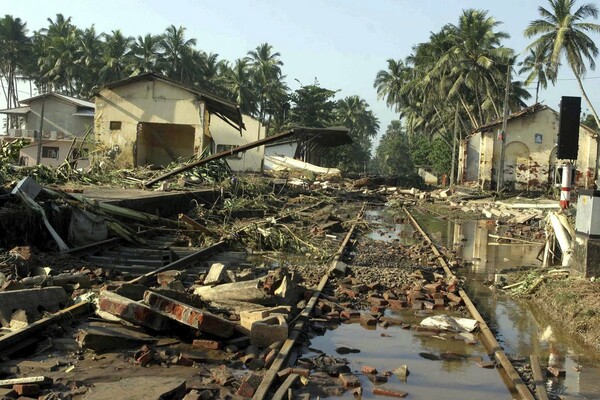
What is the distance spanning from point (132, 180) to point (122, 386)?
16687mm

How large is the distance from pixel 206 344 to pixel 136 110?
2529 centimetres

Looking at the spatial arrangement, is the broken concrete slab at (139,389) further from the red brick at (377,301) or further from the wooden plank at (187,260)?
the red brick at (377,301)

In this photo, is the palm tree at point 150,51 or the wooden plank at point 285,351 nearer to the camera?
the wooden plank at point 285,351

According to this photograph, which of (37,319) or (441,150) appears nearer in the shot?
(37,319)

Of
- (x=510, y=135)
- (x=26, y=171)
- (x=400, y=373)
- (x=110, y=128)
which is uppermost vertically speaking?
(x=510, y=135)

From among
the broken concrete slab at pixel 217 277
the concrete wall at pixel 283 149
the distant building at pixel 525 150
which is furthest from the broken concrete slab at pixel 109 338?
the concrete wall at pixel 283 149

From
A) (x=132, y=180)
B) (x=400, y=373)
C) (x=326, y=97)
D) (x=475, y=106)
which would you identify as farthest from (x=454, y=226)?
(x=326, y=97)

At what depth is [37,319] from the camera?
5.50 m

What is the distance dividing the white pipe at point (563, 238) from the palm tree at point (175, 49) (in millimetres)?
65267

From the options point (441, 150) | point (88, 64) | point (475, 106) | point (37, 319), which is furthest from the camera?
point (88, 64)

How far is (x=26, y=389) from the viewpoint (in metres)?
3.99

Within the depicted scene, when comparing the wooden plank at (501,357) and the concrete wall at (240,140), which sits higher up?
the concrete wall at (240,140)

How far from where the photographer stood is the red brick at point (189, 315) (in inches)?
205

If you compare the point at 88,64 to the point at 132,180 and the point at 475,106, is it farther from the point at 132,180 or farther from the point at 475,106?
the point at 132,180
